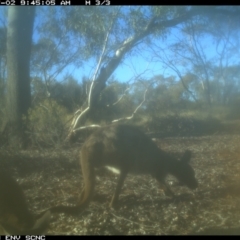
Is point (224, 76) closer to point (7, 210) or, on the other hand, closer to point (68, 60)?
point (68, 60)

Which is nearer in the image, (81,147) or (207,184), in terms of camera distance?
(81,147)

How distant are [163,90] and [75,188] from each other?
1694 mm

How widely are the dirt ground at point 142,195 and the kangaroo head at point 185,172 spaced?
70 millimetres

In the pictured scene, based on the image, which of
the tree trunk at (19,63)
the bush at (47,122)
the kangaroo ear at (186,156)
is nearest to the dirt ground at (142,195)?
the kangaroo ear at (186,156)

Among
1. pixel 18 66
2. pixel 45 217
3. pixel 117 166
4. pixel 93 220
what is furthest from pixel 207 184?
pixel 18 66

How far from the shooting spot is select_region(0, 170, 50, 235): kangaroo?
472 cm

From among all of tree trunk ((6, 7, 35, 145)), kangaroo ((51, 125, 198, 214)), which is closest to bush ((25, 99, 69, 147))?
tree trunk ((6, 7, 35, 145))

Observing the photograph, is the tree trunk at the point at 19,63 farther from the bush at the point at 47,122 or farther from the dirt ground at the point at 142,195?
the dirt ground at the point at 142,195

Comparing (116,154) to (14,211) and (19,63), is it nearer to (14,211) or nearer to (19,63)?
(14,211)

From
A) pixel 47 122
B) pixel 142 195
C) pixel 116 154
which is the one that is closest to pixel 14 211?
pixel 47 122

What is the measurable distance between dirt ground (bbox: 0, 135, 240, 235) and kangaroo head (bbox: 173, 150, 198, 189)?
0.07 meters

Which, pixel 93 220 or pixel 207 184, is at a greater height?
pixel 207 184

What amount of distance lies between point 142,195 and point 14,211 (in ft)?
5.48

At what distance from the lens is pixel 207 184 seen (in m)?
5.07
